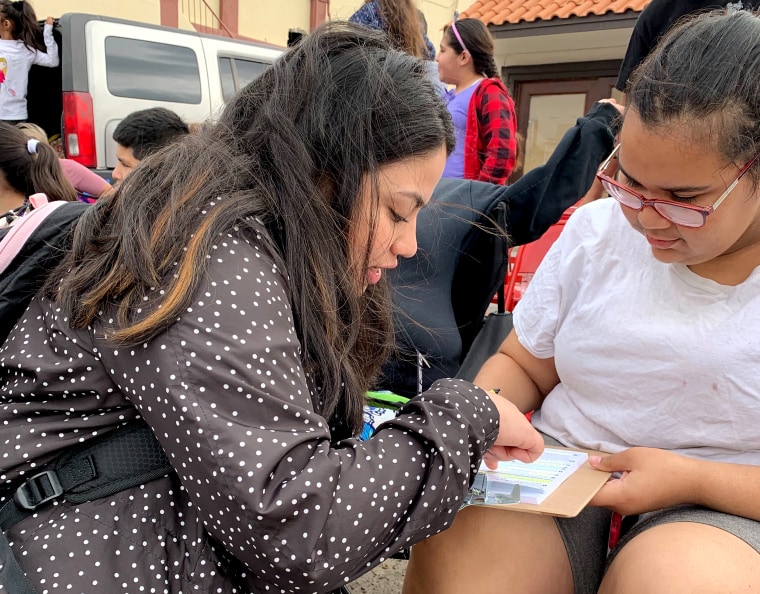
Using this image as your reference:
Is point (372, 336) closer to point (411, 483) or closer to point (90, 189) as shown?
point (411, 483)

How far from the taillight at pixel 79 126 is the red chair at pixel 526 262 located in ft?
11.0

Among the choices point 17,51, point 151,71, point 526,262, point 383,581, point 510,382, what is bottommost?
point 383,581

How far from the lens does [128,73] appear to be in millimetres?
5418

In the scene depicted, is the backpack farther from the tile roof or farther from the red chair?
the tile roof

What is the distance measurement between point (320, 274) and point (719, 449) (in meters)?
0.84

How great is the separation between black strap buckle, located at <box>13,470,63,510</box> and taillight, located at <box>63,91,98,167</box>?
458 cm

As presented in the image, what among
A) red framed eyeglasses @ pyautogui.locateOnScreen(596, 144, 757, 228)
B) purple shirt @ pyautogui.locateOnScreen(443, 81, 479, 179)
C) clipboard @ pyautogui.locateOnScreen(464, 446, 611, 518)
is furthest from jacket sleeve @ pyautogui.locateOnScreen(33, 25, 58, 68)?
clipboard @ pyautogui.locateOnScreen(464, 446, 611, 518)

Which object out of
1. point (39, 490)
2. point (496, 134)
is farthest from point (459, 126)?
point (39, 490)

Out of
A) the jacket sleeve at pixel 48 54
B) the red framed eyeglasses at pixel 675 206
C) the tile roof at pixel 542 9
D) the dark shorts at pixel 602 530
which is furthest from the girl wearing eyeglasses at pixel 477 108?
the tile roof at pixel 542 9

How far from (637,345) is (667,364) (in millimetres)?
69

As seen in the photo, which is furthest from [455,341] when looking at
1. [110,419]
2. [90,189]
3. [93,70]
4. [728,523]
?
[93,70]

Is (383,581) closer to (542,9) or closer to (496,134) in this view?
(496,134)

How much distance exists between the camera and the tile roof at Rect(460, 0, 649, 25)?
6.89 m

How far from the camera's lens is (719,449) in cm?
134
